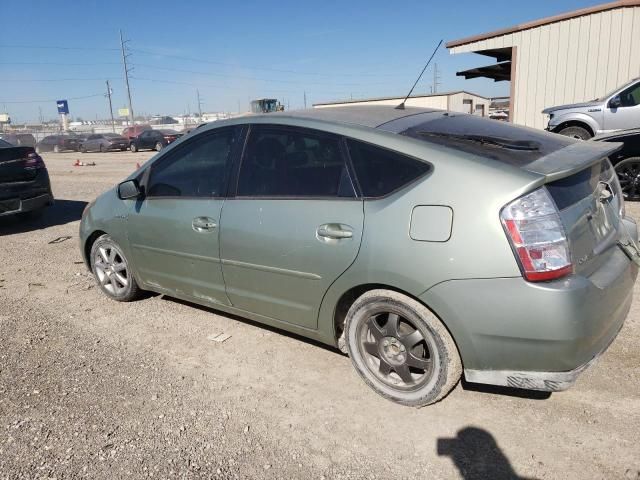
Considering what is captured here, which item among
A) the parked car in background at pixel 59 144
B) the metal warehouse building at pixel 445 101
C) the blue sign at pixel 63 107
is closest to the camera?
the metal warehouse building at pixel 445 101

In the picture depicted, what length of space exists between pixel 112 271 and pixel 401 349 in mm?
2927

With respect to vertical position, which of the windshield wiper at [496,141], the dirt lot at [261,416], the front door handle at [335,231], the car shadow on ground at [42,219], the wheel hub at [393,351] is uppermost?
the windshield wiper at [496,141]

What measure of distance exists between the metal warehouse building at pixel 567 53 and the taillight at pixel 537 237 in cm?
1316

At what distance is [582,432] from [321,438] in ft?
4.30

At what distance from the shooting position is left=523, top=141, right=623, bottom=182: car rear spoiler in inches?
94.9

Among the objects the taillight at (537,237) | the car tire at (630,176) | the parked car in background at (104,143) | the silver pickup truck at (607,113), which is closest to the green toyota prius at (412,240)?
the taillight at (537,237)

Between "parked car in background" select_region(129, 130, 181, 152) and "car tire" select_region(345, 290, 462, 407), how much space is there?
2779cm

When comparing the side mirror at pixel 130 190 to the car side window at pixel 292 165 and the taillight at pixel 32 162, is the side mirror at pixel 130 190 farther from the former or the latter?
the taillight at pixel 32 162

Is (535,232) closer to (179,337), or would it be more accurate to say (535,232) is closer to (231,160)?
(231,160)

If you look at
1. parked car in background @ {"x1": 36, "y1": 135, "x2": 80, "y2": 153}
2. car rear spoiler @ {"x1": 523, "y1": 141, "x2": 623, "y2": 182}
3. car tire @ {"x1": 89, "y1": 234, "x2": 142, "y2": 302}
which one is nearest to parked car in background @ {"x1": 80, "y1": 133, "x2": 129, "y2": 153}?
parked car in background @ {"x1": 36, "y1": 135, "x2": 80, "y2": 153}

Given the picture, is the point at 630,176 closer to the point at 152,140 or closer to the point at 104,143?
the point at 152,140

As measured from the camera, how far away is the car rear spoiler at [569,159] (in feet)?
7.91

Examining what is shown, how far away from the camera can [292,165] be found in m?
3.19

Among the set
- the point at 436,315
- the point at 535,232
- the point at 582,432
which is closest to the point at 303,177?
the point at 436,315
